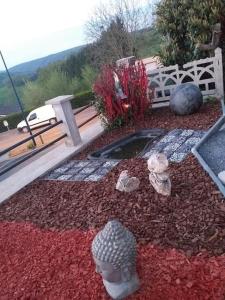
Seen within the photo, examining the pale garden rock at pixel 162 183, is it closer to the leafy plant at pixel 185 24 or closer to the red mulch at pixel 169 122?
the red mulch at pixel 169 122

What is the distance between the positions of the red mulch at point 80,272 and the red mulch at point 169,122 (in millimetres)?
2784

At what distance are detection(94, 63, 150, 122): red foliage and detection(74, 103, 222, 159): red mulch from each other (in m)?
0.31

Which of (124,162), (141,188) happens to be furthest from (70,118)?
(141,188)

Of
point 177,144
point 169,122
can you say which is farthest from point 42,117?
point 177,144

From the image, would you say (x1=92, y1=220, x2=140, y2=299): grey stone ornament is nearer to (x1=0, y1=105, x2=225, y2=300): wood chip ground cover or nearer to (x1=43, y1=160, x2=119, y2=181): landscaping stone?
(x1=0, y1=105, x2=225, y2=300): wood chip ground cover

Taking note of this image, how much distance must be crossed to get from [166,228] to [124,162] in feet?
6.61

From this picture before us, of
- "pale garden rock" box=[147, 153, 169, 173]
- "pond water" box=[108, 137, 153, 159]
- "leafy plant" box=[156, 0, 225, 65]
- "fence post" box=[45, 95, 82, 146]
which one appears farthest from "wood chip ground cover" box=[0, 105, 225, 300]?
"leafy plant" box=[156, 0, 225, 65]

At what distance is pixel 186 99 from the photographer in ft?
21.8

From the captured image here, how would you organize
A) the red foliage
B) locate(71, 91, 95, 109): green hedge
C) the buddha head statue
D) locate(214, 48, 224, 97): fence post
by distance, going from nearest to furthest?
the buddha head statue
the red foliage
locate(214, 48, 224, 97): fence post
locate(71, 91, 95, 109): green hedge

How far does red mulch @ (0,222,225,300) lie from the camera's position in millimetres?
2531

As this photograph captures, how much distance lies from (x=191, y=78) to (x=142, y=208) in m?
5.31

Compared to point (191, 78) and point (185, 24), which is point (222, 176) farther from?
point (185, 24)

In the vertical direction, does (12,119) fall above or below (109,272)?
below

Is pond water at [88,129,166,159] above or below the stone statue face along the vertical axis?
below
